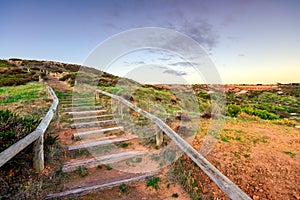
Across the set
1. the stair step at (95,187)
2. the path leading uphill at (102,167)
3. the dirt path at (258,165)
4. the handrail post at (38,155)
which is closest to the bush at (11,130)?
the handrail post at (38,155)

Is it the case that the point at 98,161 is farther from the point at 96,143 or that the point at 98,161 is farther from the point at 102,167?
the point at 96,143

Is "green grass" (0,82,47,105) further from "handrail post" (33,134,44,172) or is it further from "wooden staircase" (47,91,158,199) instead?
"handrail post" (33,134,44,172)

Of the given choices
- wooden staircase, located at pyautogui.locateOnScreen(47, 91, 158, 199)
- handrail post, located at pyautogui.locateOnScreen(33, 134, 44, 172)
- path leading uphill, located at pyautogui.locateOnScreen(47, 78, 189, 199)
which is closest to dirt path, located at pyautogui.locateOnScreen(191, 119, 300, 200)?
path leading uphill, located at pyautogui.locateOnScreen(47, 78, 189, 199)

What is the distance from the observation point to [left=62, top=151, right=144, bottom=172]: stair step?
371cm

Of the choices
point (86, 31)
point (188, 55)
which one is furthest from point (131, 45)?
point (86, 31)

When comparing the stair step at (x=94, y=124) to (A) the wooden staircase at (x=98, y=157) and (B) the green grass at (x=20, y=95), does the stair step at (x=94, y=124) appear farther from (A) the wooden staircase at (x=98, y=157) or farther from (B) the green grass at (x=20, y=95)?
(B) the green grass at (x=20, y=95)

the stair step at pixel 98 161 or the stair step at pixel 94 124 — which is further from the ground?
the stair step at pixel 94 124

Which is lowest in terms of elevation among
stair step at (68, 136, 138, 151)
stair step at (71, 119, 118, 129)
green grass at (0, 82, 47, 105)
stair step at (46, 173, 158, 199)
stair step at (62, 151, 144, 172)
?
stair step at (46, 173, 158, 199)

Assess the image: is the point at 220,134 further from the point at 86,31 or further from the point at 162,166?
the point at 86,31

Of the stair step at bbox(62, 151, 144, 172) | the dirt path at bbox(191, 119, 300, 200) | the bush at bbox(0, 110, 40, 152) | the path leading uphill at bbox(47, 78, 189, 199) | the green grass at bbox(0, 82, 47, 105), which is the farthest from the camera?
the green grass at bbox(0, 82, 47, 105)

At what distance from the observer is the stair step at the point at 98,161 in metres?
3.71

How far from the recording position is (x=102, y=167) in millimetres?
3914

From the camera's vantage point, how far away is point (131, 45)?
7.36 metres

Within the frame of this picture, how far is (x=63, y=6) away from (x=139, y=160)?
1138 centimetres
